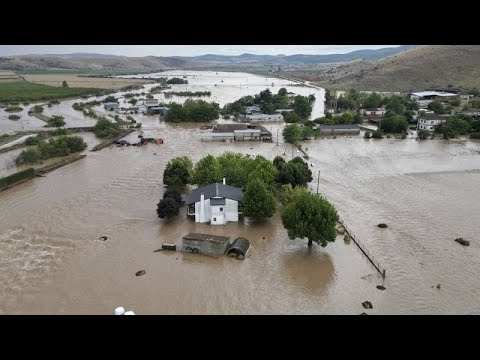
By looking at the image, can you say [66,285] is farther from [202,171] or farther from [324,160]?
[324,160]

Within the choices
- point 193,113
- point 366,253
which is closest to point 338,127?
point 193,113

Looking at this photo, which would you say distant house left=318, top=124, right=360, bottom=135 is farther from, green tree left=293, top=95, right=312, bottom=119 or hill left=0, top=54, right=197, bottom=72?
hill left=0, top=54, right=197, bottom=72

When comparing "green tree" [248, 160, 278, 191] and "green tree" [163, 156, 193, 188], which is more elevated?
"green tree" [248, 160, 278, 191]

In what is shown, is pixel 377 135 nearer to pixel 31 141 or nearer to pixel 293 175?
pixel 293 175

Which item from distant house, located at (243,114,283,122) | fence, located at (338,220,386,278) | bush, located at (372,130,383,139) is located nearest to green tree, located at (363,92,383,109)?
distant house, located at (243,114,283,122)

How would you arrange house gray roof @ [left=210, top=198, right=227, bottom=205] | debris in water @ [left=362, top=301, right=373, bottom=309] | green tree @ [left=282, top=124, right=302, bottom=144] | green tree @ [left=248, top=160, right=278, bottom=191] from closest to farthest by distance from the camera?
debris in water @ [left=362, top=301, right=373, bottom=309] → house gray roof @ [left=210, top=198, right=227, bottom=205] → green tree @ [left=248, top=160, right=278, bottom=191] → green tree @ [left=282, top=124, right=302, bottom=144]

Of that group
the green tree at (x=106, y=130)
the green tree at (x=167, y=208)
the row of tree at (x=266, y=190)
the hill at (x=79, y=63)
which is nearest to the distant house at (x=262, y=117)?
the green tree at (x=106, y=130)
